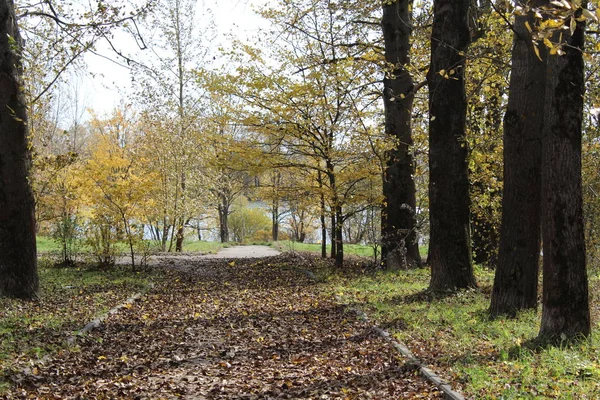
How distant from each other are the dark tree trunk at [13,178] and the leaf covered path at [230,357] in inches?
80.2

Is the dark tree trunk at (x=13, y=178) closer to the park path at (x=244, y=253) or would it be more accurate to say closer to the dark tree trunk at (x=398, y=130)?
the dark tree trunk at (x=398, y=130)

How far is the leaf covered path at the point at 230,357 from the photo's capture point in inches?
201

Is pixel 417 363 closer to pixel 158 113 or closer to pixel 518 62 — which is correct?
pixel 518 62

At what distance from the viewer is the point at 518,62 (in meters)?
7.46

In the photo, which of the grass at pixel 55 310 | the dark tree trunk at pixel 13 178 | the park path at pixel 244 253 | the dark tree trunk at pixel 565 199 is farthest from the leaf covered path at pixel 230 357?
the park path at pixel 244 253

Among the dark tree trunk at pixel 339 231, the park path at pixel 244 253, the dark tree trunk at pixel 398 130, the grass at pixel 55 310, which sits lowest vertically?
the grass at pixel 55 310

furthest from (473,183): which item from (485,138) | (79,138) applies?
(79,138)

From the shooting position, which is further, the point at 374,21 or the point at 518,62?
the point at 374,21

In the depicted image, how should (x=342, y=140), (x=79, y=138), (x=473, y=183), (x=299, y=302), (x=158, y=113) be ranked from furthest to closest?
(x=79, y=138) < (x=158, y=113) < (x=342, y=140) < (x=473, y=183) < (x=299, y=302)

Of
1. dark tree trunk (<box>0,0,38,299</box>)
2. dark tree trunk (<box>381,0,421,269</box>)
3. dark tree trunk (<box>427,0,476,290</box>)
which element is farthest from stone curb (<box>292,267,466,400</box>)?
dark tree trunk (<box>0,0,38,299</box>)

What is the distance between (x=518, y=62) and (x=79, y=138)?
138 ft

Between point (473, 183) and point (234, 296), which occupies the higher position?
point (473, 183)

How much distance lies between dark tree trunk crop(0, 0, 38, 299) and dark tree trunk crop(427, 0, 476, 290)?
7.07m

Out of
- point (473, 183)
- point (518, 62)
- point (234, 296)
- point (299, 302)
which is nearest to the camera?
point (518, 62)
